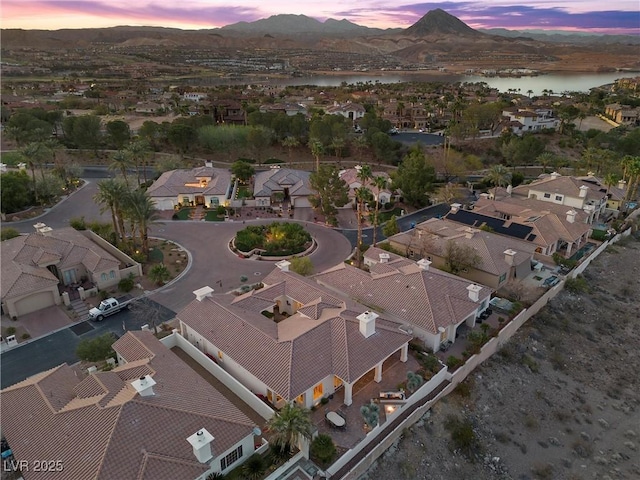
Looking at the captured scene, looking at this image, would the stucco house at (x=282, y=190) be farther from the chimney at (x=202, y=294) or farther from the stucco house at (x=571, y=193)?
the chimney at (x=202, y=294)

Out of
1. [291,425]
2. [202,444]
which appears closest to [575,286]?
[291,425]

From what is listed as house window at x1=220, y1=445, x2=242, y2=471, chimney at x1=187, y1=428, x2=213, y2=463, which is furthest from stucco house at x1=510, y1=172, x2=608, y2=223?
chimney at x1=187, y1=428, x2=213, y2=463

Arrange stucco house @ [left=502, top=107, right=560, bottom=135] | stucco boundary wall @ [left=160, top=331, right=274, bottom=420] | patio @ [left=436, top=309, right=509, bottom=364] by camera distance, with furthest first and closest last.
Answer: stucco house @ [left=502, top=107, right=560, bottom=135] < patio @ [left=436, top=309, right=509, bottom=364] < stucco boundary wall @ [left=160, top=331, right=274, bottom=420]

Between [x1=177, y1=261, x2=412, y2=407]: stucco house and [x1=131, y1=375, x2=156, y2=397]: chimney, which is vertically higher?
[x1=131, y1=375, x2=156, y2=397]: chimney

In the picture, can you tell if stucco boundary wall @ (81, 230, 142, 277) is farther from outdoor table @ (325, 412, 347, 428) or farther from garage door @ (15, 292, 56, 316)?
outdoor table @ (325, 412, 347, 428)

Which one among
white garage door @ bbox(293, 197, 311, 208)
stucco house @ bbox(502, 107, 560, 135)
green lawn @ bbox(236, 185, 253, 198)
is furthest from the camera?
stucco house @ bbox(502, 107, 560, 135)

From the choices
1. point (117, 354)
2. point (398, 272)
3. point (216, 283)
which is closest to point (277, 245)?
point (216, 283)

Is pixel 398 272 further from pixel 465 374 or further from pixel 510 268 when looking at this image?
pixel 510 268

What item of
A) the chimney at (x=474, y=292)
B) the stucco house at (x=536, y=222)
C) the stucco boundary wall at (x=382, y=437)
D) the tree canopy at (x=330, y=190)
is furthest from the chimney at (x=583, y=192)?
the stucco boundary wall at (x=382, y=437)
